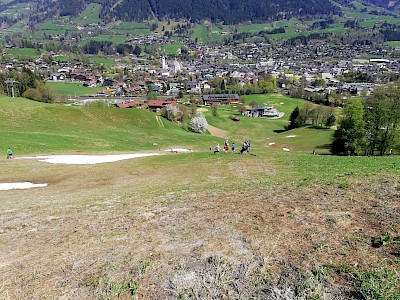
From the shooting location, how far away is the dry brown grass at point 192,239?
8031 mm

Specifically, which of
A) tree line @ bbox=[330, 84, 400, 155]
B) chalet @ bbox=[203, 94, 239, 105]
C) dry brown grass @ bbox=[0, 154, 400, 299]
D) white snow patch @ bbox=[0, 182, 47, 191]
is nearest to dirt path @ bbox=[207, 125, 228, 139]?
tree line @ bbox=[330, 84, 400, 155]

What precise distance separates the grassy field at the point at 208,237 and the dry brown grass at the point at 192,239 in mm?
41

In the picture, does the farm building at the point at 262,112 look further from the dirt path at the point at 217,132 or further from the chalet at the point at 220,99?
the dirt path at the point at 217,132

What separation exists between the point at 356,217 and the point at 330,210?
1078 millimetres

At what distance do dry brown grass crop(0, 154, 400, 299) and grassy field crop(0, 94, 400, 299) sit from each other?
41 mm

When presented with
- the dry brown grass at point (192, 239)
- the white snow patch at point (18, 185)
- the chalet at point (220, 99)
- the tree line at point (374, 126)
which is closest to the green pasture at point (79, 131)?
the white snow patch at point (18, 185)

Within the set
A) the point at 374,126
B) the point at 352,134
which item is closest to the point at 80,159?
the point at 352,134

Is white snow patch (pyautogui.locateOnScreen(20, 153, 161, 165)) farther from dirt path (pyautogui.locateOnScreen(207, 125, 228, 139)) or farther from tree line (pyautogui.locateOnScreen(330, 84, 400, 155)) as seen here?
dirt path (pyautogui.locateOnScreen(207, 125, 228, 139))

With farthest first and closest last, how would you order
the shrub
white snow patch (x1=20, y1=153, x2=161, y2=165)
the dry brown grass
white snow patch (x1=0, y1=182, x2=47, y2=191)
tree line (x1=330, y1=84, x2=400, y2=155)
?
the shrub → tree line (x1=330, y1=84, x2=400, y2=155) → white snow patch (x1=20, y1=153, x2=161, y2=165) → white snow patch (x1=0, y1=182, x2=47, y2=191) → the dry brown grass

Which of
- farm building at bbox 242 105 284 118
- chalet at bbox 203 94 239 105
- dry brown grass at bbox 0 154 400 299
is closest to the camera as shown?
dry brown grass at bbox 0 154 400 299

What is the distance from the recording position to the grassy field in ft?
25.7

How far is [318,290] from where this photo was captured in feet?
24.0

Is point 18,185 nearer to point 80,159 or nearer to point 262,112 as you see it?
point 80,159

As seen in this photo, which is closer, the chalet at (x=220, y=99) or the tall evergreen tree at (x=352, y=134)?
the tall evergreen tree at (x=352, y=134)
